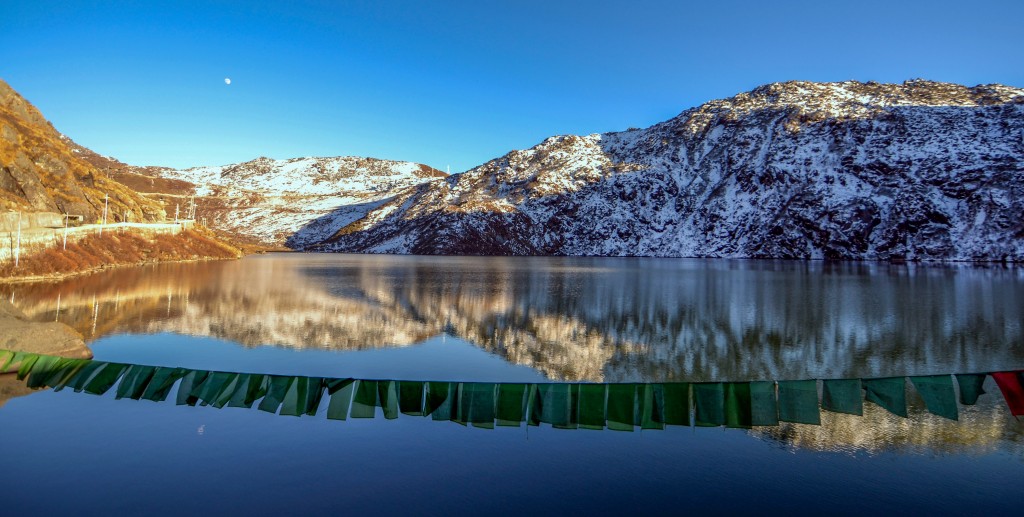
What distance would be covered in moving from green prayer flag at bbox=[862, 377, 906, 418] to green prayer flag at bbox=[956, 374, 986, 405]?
5.39 ft

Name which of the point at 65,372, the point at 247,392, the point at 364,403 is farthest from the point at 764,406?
the point at 65,372

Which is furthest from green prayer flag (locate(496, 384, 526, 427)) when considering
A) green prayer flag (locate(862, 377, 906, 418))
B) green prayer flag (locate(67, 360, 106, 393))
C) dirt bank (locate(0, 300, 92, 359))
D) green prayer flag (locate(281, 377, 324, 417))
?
dirt bank (locate(0, 300, 92, 359))

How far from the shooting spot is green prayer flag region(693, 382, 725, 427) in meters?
13.7

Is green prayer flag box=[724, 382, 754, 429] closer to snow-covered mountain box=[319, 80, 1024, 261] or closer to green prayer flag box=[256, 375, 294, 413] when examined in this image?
green prayer flag box=[256, 375, 294, 413]

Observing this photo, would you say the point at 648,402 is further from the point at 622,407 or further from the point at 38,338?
the point at 38,338

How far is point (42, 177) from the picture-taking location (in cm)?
8612

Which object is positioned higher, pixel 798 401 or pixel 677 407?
pixel 798 401

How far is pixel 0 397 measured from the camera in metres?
17.5

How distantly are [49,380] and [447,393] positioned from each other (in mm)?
13339

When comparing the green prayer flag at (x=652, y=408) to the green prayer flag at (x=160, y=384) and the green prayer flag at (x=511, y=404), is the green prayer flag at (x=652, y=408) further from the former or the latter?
the green prayer flag at (x=160, y=384)

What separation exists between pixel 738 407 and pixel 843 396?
2592mm

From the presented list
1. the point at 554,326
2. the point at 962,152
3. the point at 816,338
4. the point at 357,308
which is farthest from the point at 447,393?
the point at 962,152

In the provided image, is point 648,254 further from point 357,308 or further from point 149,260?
point 357,308

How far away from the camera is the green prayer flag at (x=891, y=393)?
13703mm
